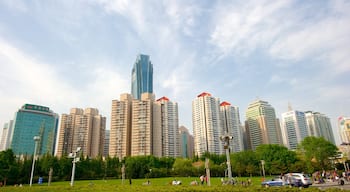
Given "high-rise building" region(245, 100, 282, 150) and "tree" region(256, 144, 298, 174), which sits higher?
"high-rise building" region(245, 100, 282, 150)

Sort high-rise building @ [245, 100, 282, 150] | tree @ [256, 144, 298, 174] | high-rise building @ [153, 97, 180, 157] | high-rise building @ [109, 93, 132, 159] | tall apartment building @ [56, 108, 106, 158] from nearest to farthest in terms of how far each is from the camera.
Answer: tree @ [256, 144, 298, 174], high-rise building @ [109, 93, 132, 159], high-rise building @ [153, 97, 180, 157], tall apartment building @ [56, 108, 106, 158], high-rise building @ [245, 100, 282, 150]

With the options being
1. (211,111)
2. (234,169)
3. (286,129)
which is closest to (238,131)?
(211,111)

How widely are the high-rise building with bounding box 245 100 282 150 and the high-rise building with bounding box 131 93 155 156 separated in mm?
68043

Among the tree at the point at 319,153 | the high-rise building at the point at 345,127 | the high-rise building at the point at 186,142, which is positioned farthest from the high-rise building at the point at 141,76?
the tree at the point at 319,153

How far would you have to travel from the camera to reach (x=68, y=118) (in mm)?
105312

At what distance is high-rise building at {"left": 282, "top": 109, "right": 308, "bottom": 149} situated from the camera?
152000 mm

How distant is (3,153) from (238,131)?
332 ft

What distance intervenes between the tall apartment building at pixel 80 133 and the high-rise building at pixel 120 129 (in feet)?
43.5

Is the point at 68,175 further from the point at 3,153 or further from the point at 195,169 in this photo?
the point at 195,169

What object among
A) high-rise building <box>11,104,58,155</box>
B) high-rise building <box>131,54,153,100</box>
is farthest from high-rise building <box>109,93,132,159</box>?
high-rise building <box>131,54,153,100</box>

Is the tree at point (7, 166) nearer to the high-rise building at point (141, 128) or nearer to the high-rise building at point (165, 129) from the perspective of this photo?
the high-rise building at point (141, 128)

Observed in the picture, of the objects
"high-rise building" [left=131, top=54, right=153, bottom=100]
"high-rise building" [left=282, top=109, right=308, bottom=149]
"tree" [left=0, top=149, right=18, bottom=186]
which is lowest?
"tree" [left=0, top=149, right=18, bottom=186]

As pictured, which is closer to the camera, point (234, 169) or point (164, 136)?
point (234, 169)

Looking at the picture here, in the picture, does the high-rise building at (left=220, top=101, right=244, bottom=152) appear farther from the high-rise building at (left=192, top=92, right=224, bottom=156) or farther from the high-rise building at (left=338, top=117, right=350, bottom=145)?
the high-rise building at (left=338, top=117, right=350, bottom=145)
